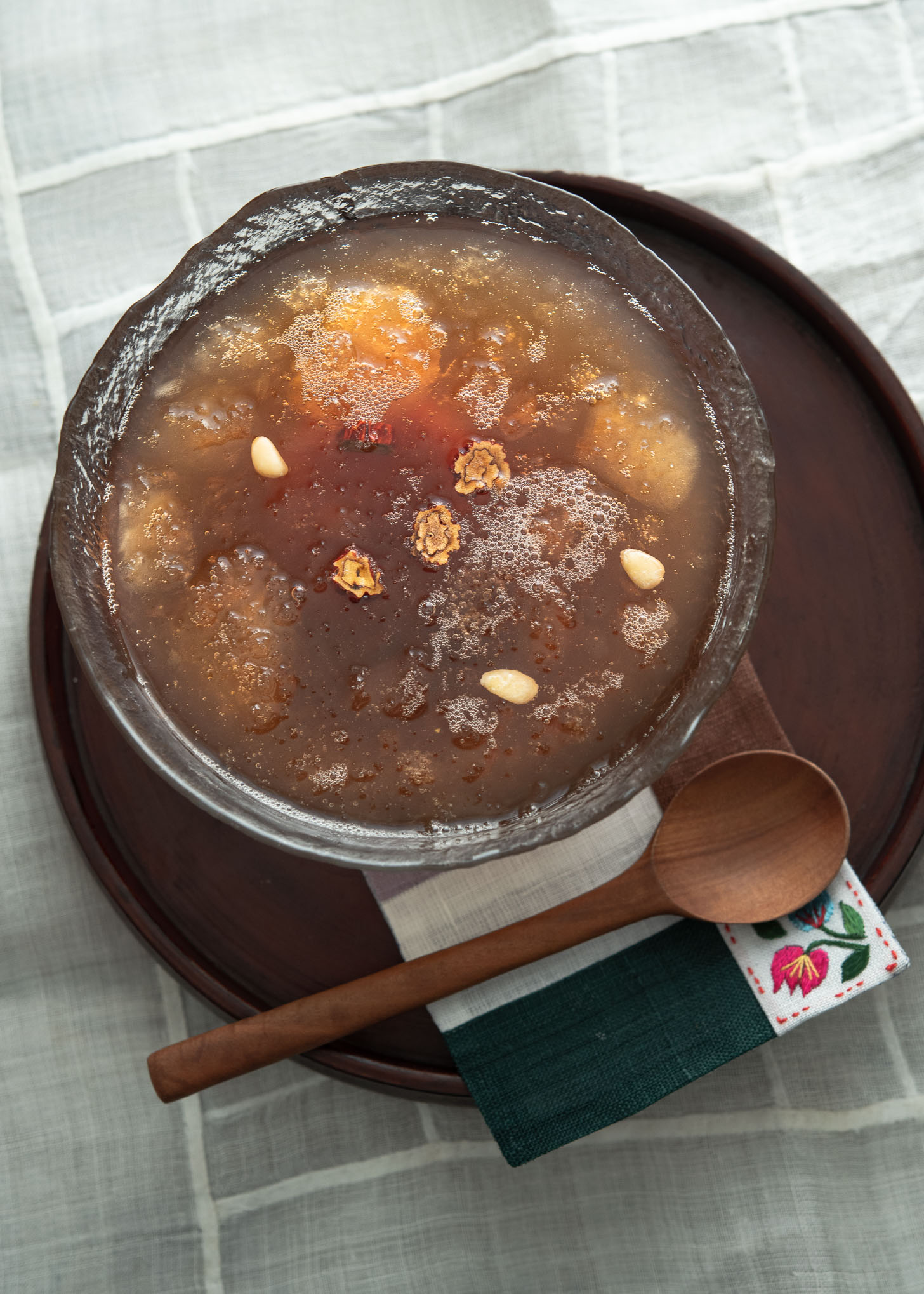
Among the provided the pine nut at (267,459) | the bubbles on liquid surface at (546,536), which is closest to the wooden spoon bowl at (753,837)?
the bubbles on liquid surface at (546,536)

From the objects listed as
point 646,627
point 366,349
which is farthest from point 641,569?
point 366,349

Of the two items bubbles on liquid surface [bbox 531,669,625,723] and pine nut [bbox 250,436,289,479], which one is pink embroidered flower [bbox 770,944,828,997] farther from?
pine nut [bbox 250,436,289,479]

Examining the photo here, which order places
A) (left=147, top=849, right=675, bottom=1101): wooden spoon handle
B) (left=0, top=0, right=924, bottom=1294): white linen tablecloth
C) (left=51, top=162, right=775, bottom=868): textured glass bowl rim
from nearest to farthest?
(left=51, top=162, right=775, bottom=868): textured glass bowl rim < (left=147, top=849, right=675, bottom=1101): wooden spoon handle < (left=0, top=0, right=924, bottom=1294): white linen tablecloth

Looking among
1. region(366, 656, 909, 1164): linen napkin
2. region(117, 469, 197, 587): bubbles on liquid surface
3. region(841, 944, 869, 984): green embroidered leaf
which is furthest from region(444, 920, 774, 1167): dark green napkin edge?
region(117, 469, 197, 587): bubbles on liquid surface

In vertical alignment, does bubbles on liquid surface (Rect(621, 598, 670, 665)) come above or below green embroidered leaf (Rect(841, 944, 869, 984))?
above

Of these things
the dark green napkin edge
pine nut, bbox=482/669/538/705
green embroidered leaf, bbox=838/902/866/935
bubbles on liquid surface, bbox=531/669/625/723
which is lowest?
the dark green napkin edge

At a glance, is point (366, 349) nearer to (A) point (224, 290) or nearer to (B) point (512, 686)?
(A) point (224, 290)

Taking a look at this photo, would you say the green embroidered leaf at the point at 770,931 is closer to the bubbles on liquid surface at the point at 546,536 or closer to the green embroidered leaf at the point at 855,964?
the green embroidered leaf at the point at 855,964
